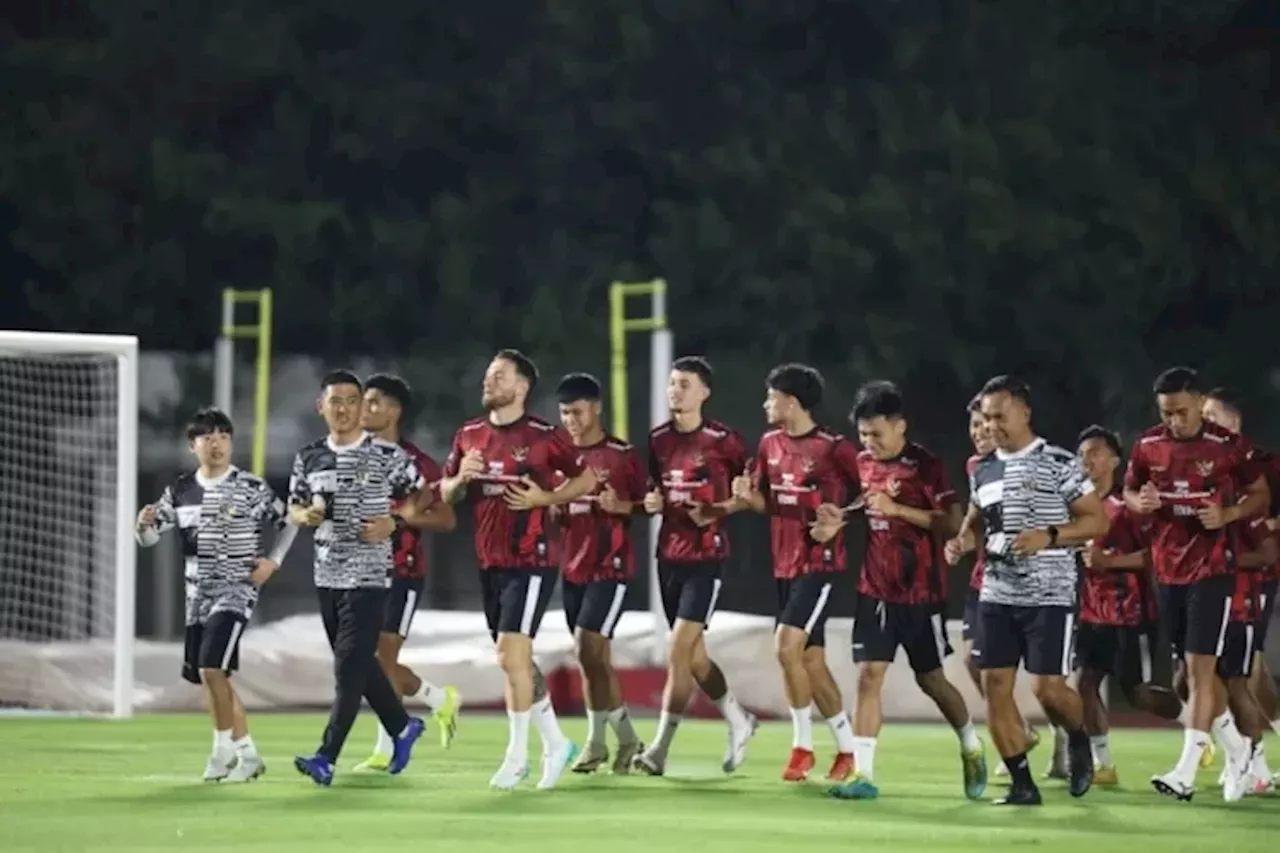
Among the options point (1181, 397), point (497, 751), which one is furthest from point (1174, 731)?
point (1181, 397)

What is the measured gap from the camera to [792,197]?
1187 inches

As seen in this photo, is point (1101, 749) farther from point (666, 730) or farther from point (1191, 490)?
point (666, 730)

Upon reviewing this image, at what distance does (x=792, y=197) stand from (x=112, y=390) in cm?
818

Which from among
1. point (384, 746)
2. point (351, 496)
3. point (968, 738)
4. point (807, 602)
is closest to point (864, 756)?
point (968, 738)

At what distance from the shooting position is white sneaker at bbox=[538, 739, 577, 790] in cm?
1341

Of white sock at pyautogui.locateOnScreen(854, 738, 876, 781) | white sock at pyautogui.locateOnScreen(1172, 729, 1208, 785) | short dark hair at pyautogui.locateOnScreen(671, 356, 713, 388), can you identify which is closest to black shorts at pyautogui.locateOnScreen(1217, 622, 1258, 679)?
white sock at pyautogui.locateOnScreen(1172, 729, 1208, 785)

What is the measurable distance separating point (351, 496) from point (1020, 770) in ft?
11.8

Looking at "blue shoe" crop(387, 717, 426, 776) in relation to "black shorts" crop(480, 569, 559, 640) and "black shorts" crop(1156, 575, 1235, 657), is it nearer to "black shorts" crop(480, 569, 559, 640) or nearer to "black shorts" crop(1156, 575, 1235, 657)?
"black shorts" crop(480, 569, 559, 640)

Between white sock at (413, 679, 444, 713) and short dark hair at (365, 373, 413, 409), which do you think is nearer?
short dark hair at (365, 373, 413, 409)

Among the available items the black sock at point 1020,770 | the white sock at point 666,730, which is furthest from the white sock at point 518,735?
the black sock at point 1020,770

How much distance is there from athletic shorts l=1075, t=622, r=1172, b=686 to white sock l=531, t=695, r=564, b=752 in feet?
10.7

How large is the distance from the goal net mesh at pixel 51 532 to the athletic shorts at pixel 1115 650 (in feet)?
28.9

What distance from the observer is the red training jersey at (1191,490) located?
44.5 feet

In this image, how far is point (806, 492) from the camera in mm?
14102
